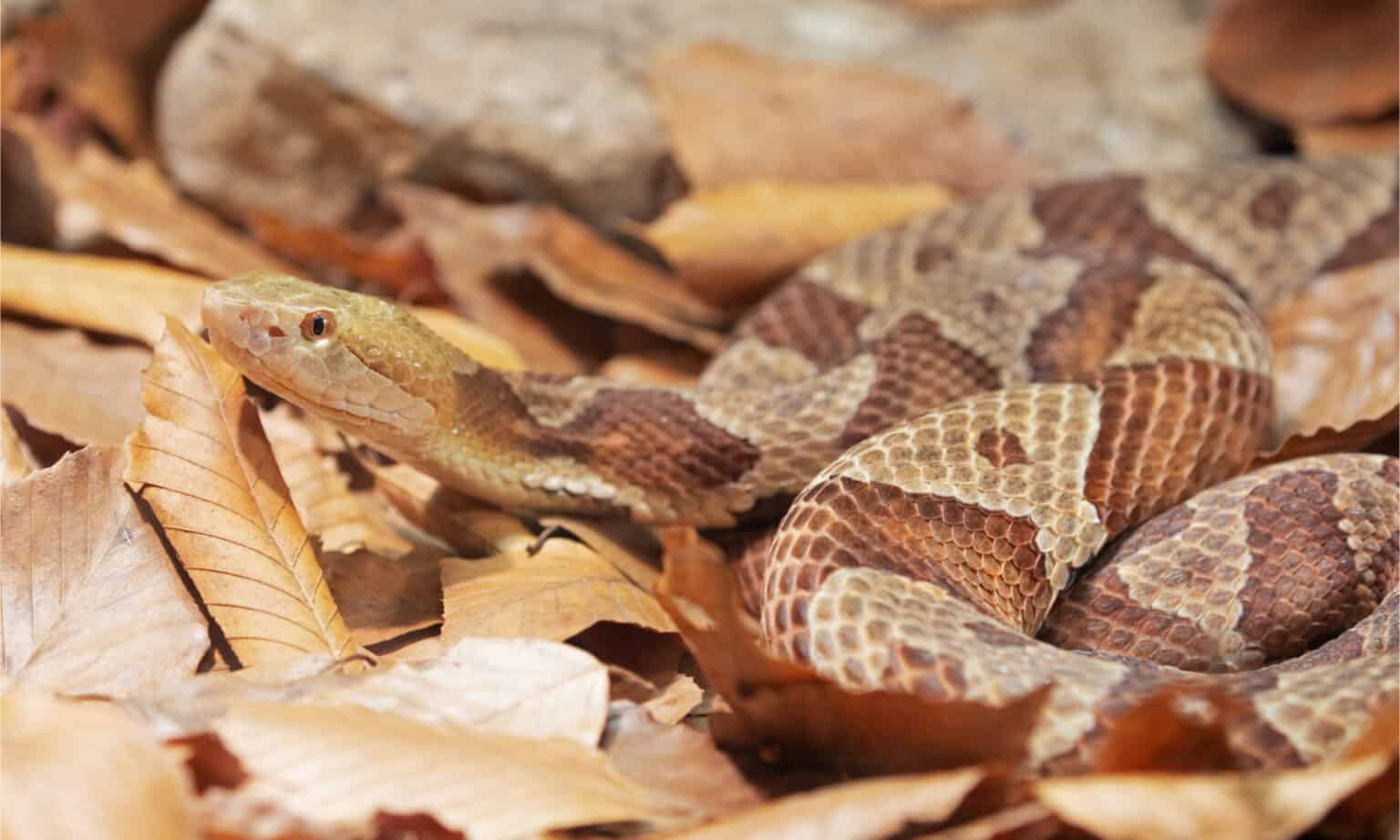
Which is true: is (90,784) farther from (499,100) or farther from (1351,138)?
(1351,138)

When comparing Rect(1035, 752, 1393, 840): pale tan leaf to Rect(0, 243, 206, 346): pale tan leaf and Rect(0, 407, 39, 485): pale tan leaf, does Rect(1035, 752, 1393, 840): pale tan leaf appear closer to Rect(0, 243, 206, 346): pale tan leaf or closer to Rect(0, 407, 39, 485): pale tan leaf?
Rect(0, 407, 39, 485): pale tan leaf

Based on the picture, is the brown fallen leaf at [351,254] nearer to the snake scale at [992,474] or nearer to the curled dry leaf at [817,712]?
the snake scale at [992,474]

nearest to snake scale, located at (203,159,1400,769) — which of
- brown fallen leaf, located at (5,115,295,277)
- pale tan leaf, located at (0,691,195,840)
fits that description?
pale tan leaf, located at (0,691,195,840)

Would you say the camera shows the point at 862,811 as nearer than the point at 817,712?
Yes

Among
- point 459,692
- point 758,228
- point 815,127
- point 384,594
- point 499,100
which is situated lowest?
point 384,594

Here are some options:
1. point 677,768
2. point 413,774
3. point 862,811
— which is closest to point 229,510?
point 413,774

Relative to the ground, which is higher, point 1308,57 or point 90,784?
point 1308,57

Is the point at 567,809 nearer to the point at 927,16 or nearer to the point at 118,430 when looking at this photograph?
the point at 118,430
